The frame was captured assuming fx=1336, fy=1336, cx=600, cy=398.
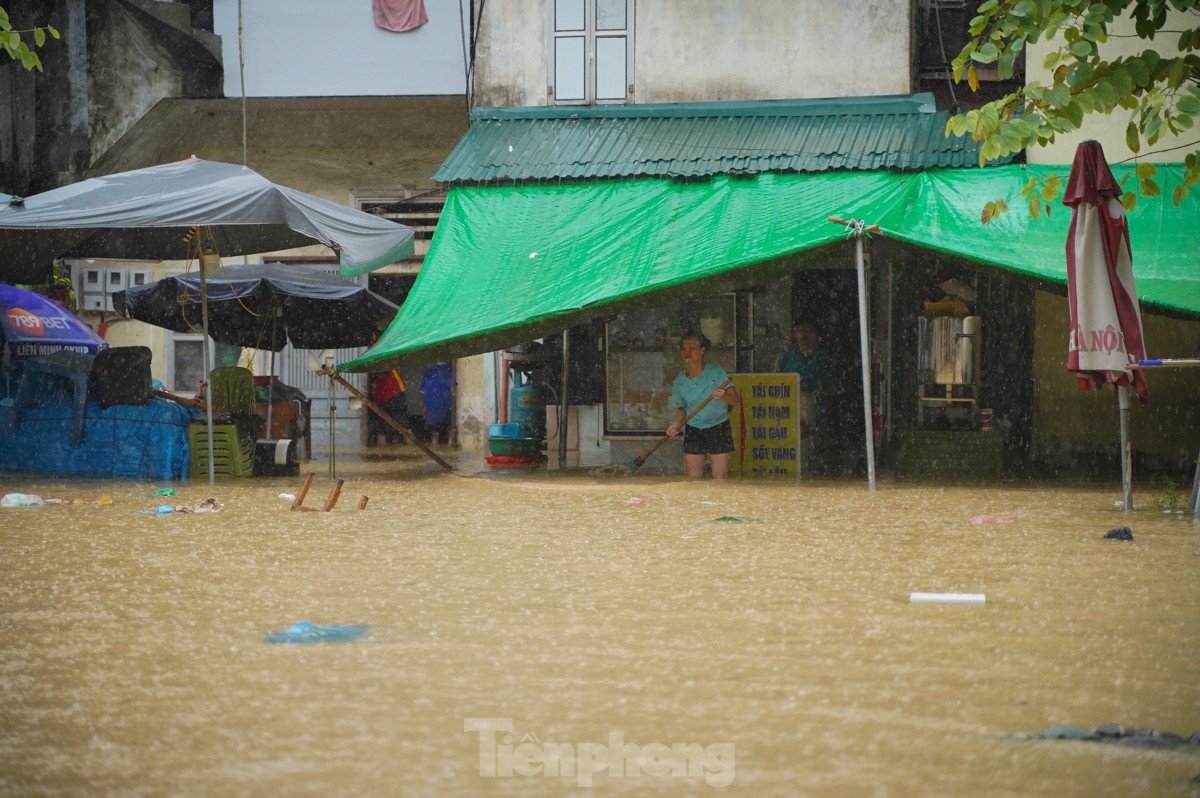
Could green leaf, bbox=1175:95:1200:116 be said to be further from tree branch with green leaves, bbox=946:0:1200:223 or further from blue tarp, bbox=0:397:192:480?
blue tarp, bbox=0:397:192:480

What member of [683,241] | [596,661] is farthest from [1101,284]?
[596,661]

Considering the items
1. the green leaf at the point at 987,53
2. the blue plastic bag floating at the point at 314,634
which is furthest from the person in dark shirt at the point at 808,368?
the blue plastic bag floating at the point at 314,634

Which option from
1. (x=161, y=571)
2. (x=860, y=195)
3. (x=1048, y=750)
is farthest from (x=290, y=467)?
(x=1048, y=750)

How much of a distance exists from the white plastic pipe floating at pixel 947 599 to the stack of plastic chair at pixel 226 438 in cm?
812

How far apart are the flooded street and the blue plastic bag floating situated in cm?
7

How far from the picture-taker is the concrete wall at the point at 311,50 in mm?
15859

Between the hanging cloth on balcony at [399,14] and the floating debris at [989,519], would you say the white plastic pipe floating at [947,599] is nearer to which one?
the floating debris at [989,519]

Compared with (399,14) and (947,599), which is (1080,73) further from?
(399,14)

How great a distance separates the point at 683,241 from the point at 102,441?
18.2ft

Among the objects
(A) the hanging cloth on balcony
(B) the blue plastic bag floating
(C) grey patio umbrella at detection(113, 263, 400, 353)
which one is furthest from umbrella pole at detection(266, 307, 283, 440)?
(B) the blue plastic bag floating

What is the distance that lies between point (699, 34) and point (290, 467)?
19.8ft

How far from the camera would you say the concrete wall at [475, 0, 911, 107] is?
44.2ft

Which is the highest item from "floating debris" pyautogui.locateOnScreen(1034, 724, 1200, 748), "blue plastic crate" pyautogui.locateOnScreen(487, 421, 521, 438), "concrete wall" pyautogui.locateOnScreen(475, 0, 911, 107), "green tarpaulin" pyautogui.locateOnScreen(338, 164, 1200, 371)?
"concrete wall" pyautogui.locateOnScreen(475, 0, 911, 107)

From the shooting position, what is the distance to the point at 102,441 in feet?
39.5
